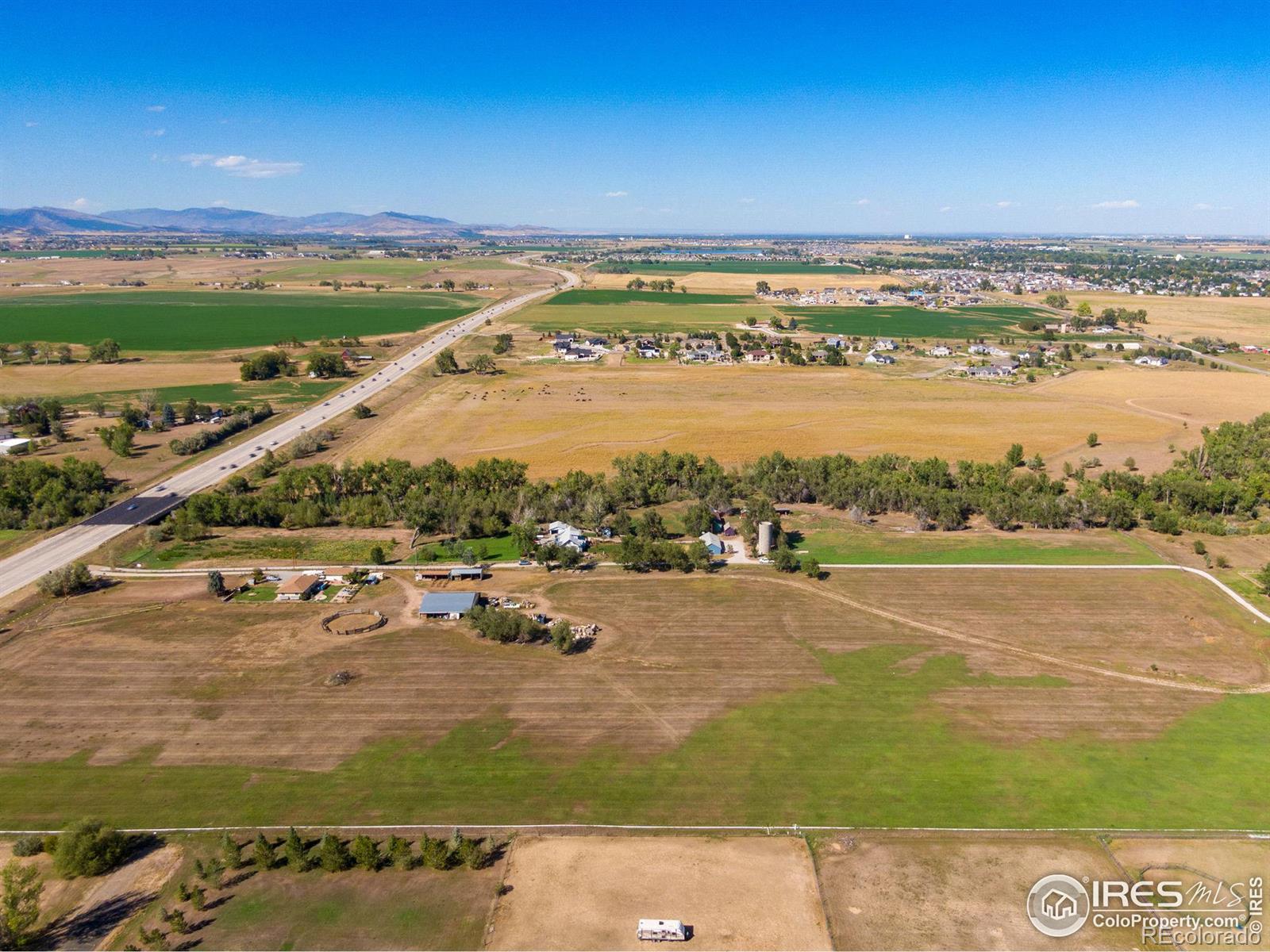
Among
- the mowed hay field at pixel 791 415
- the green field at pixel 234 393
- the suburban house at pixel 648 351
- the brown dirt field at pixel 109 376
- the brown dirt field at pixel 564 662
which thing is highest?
the suburban house at pixel 648 351

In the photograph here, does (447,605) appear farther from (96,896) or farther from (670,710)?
(96,896)

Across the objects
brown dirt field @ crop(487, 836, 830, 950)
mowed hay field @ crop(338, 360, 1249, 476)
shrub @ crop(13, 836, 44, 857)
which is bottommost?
brown dirt field @ crop(487, 836, 830, 950)

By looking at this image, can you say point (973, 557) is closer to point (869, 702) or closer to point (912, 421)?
point (869, 702)

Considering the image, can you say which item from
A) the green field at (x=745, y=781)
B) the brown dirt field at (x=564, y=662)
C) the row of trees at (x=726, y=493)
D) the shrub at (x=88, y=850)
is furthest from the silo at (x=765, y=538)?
the shrub at (x=88, y=850)

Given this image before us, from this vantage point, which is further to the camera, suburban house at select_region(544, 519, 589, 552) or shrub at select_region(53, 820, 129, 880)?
suburban house at select_region(544, 519, 589, 552)

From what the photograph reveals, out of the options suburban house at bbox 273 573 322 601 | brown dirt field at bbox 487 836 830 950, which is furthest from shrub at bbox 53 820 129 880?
suburban house at bbox 273 573 322 601

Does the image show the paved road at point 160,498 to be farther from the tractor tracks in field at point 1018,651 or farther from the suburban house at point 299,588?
the tractor tracks in field at point 1018,651

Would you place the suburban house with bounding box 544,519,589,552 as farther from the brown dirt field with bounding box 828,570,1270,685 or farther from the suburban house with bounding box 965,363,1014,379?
the suburban house with bounding box 965,363,1014,379

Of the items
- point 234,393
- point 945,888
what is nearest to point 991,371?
point 945,888
